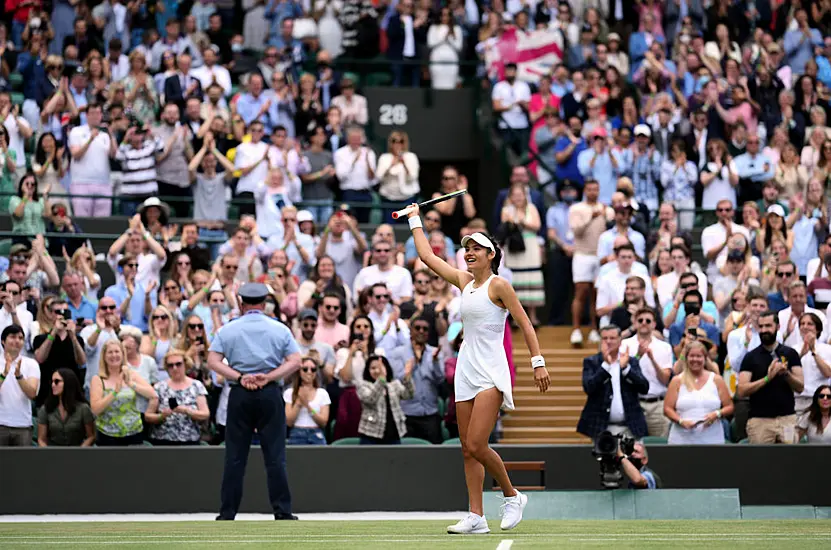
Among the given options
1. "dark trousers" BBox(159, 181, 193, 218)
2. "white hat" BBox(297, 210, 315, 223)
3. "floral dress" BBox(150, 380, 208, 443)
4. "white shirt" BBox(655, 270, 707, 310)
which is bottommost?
"floral dress" BBox(150, 380, 208, 443)

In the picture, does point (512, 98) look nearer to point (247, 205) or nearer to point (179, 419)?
point (247, 205)

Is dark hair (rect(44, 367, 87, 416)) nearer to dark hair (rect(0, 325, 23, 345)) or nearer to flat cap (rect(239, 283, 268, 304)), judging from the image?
dark hair (rect(0, 325, 23, 345))

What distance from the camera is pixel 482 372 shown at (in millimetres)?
10227

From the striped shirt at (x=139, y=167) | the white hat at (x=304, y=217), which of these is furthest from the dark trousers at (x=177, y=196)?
the white hat at (x=304, y=217)

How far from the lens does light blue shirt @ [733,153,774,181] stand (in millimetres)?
20938

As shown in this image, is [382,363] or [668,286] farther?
[668,286]

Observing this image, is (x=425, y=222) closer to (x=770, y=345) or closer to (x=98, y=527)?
(x=770, y=345)

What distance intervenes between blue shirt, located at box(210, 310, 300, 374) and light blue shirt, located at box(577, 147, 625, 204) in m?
8.82

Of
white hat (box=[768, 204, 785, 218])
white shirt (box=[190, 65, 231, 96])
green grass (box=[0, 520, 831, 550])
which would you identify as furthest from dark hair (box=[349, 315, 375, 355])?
white shirt (box=[190, 65, 231, 96])

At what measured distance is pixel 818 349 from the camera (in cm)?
1612

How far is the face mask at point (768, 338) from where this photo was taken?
621 inches

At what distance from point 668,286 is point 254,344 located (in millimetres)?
7027

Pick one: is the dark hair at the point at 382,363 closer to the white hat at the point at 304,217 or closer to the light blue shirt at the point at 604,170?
the white hat at the point at 304,217

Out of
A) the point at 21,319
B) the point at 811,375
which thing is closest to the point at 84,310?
the point at 21,319
